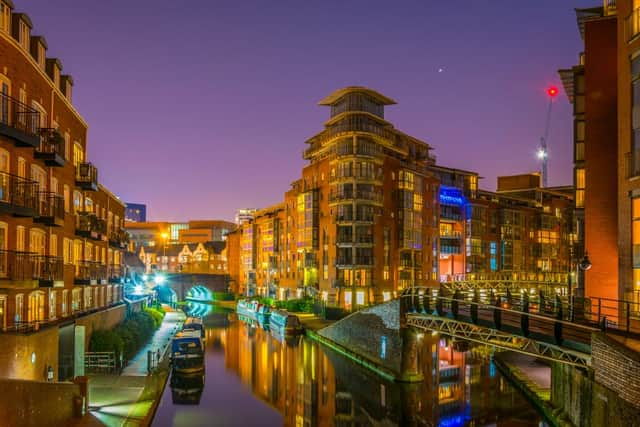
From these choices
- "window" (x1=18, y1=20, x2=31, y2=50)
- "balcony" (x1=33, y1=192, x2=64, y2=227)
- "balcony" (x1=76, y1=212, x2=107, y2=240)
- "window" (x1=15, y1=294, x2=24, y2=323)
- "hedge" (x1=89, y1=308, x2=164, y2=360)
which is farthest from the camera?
"hedge" (x1=89, y1=308, x2=164, y2=360)

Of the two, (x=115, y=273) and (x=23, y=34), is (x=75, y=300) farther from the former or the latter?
(x=115, y=273)

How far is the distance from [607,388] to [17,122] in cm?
2374

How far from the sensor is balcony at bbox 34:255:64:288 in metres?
24.9

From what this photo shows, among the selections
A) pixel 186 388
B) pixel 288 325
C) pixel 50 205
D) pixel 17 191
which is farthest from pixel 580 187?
pixel 288 325

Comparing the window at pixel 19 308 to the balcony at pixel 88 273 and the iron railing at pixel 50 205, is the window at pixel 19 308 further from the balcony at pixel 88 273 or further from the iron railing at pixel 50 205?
the balcony at pixel 88 273

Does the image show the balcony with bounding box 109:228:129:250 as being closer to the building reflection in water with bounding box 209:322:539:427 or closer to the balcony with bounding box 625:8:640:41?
the building reflection in water with bounding box 209:322:539:427

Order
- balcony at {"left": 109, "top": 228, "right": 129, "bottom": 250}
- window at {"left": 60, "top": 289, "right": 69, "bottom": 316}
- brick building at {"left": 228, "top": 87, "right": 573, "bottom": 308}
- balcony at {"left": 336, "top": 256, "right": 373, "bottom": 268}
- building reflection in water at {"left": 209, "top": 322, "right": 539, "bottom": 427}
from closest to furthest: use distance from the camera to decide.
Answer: window at {"left": 60, "top": 289, "right": 69, "bottom": 316} → building reflection in water at {"left": 209, "top": 322, "right": 539, "bottom": 427} → balcony at {"left": 109, "top": 228, "right": 129, "bottom": 250} → balcony at {"left": 336, "top": 256, "right": 373, "bottom": 268} → brick building at {"left": 228, "top": 87, "right": 573, "bottom": 308}

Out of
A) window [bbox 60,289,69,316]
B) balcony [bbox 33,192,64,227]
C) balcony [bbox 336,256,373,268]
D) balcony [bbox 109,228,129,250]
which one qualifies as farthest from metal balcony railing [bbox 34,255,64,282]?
balcony [bbox 336,256,373,268]

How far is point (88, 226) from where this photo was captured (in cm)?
3666

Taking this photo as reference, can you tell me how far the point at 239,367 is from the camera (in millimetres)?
48750

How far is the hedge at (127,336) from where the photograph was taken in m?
35.8

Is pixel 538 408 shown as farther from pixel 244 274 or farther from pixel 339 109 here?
pixel 244 274

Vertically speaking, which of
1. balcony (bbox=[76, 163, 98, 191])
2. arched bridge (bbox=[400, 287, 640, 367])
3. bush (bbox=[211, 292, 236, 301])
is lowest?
bush (bbox=[211, 292, 236, 301])

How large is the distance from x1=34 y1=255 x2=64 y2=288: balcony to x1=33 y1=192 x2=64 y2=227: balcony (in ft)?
5.38
